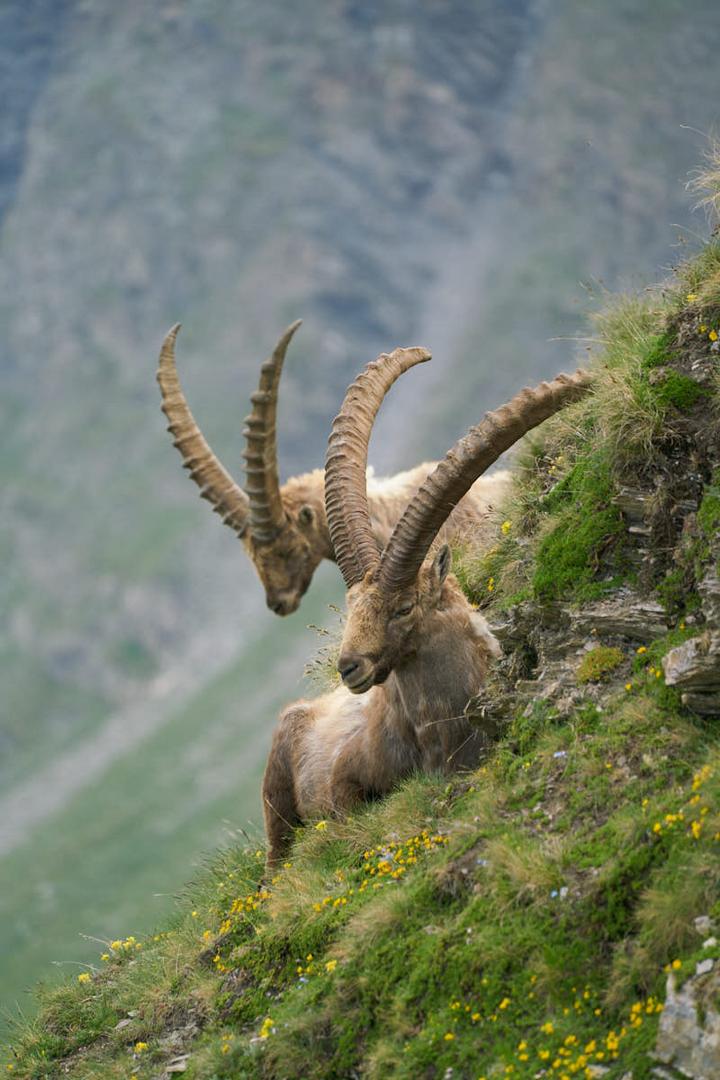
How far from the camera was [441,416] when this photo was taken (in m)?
154

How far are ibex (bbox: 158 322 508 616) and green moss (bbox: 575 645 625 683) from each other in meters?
6.96

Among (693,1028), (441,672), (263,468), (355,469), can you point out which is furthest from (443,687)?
(263,468)

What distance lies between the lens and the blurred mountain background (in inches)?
4879

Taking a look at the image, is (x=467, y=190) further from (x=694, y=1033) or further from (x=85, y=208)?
(x=694, y=1033)

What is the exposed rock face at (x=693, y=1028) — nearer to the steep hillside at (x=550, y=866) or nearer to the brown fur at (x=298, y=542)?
the steep hillside at (x=550, y=866)

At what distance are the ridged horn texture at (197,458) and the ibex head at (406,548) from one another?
7095 millimetres

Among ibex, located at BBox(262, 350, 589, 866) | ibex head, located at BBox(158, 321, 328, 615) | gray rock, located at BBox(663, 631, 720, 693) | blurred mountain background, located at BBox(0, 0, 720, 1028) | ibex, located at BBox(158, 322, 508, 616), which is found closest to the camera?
gray rock, located at BBox(663, 631, 720, 693)

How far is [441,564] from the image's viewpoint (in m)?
11.5

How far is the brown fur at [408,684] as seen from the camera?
11.1 metres

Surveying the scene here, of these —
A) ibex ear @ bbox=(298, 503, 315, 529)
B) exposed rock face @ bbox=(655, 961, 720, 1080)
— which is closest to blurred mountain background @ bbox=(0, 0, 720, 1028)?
ibex ear @ bbox=(298, 503, 315, 529)

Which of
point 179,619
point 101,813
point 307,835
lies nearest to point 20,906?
point 101,813

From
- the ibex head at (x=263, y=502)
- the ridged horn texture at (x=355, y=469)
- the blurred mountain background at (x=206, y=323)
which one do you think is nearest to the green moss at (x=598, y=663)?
the ridged horn texture at (x=355, y=469)

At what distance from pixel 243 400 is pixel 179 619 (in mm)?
27687

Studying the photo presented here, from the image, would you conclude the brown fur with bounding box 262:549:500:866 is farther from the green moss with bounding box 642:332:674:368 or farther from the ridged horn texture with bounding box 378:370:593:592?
the green moss with bounding box 642:332:674:368
